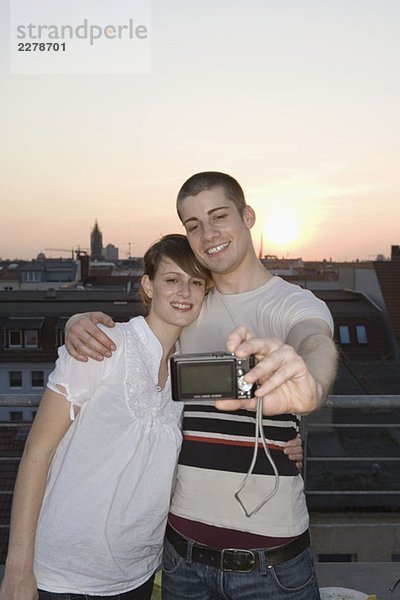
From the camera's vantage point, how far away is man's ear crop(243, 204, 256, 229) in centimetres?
240

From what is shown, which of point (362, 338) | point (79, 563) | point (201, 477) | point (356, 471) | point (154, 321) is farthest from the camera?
point (362, 338)

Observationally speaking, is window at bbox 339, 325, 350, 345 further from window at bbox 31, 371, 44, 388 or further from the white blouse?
the white blouse

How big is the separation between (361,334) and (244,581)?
894 inches

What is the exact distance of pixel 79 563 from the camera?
1.96m

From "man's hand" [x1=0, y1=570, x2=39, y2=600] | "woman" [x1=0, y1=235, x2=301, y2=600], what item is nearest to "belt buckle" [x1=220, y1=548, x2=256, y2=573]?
Result: "woman" [x1=0, y1=235, x2=301, y2=600]

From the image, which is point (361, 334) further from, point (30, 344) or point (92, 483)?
point (92, 483)

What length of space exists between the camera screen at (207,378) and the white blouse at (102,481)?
1.40 feet

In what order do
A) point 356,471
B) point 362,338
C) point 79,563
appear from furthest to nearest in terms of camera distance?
point 362,338
point 356,471
point 79,563

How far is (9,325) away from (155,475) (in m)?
24.1

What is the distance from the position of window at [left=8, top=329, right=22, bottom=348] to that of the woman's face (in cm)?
2376

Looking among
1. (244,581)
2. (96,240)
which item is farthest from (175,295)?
(96,240)

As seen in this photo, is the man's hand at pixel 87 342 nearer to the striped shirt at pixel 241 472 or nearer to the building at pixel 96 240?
the striped shirt at pixel 241 472

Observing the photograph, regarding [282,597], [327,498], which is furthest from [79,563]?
[327,498]

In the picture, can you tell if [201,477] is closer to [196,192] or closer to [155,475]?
[155,475]
